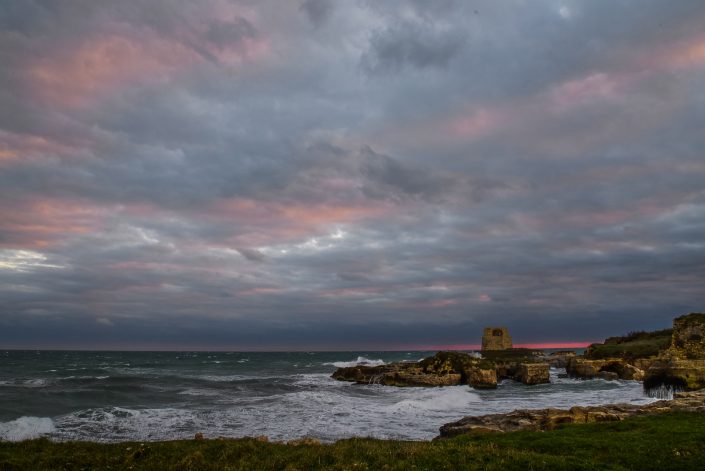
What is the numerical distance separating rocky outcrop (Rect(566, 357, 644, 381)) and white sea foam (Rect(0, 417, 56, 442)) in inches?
2667

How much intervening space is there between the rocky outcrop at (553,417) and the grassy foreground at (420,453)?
286 cm

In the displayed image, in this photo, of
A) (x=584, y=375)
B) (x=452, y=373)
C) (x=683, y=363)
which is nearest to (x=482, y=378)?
(x=452, y=373)

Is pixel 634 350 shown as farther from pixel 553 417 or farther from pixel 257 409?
pixel 257 409

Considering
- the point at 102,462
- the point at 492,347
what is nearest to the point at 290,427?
the point at 102,462

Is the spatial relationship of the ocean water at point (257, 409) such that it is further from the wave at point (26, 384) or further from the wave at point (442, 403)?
the wave at point (26, 384)

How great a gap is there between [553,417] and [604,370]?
57.1 metres

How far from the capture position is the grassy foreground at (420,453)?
15.5 metres

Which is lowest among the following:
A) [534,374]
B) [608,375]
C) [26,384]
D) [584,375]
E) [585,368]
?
[26,384]

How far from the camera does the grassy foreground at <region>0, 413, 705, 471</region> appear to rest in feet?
Result: 51.0

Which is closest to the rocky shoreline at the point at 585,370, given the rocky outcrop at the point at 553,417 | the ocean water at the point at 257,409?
the ocean water at the point at 257,409

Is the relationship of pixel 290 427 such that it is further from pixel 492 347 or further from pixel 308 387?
pixel 492 347

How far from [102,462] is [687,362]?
157ft

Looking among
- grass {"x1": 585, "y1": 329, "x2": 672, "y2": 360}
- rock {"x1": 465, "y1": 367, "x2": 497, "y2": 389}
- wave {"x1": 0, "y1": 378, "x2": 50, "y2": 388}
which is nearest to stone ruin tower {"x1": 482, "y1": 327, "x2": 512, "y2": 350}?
grass {"x1": 585, "y1": 329, "x2": 672, "y2": 360}

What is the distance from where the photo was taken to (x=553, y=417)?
25000mm
